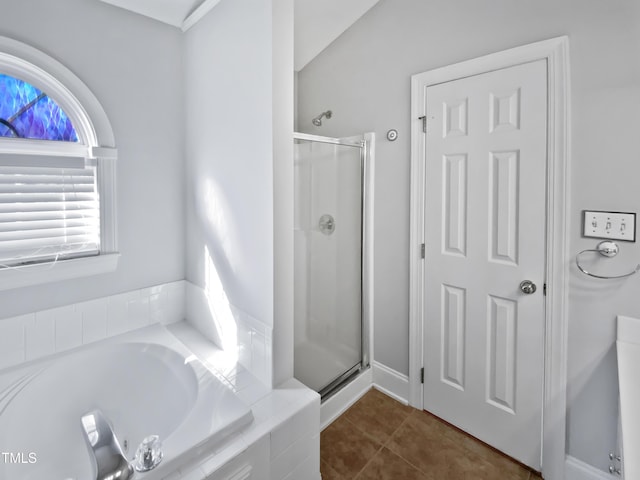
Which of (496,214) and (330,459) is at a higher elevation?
(496,214)

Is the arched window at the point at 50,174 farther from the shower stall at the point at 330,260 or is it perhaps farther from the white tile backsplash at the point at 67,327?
the shower stall at the point at 330,260

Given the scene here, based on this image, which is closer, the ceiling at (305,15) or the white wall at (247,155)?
the white wall at (247,155)

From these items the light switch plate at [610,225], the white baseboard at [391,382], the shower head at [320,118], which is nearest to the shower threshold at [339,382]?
the white baseboard at [391,382]

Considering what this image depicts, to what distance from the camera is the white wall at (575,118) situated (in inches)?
53.5

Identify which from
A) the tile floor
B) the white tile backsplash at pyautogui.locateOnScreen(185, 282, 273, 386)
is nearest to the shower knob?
the white tile backsplash at pyautogui.locateOnScreen(185, 282, 273, 386)

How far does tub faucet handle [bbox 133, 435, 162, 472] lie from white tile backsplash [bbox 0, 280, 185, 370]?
3.38ft

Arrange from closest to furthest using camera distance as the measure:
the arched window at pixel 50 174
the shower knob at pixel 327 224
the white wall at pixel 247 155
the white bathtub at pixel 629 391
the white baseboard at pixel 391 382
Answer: the white bathtub at pixel 629 391 → the white wall at pixel 247 155 → the arched window at pixel 50 174 → the shower knob at pixel 327 224 → the white baseboard at pixel 391 382

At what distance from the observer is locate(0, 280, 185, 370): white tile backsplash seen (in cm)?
164

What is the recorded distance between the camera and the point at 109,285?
193 centimetres

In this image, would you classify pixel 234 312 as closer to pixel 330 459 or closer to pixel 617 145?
pixel 330 459

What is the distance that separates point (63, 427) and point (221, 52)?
6.47 feet

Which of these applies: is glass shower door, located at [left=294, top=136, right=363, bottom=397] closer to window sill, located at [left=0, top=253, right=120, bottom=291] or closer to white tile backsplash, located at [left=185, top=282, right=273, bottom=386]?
white tile backsplash, located at [left=185, top=282, right=273, bottom=386]

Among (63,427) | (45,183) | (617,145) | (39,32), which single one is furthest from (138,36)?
(617,145)

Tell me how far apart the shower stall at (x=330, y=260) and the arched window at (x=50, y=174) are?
1082mm
